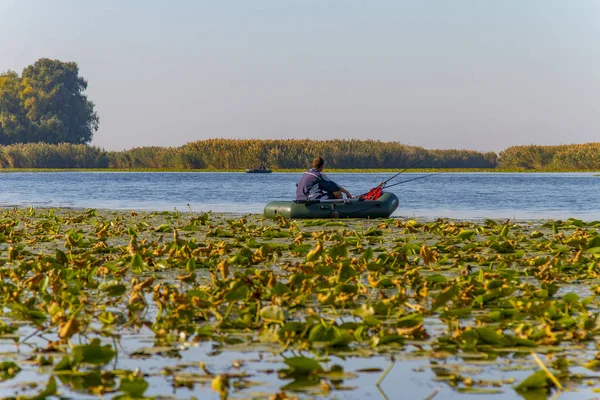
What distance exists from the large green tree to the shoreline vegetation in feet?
63.7

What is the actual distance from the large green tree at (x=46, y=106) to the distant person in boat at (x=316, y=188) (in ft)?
232

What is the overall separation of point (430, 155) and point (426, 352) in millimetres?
56726

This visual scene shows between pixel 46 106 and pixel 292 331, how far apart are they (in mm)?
86382

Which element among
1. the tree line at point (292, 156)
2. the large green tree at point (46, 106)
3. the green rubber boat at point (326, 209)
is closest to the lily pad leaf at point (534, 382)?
the green rubber boat at point (326, 209)

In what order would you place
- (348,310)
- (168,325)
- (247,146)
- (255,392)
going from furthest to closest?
(247,146) → (348,310) → (168,325) → (255,392)

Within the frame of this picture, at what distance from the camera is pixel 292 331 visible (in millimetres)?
5090

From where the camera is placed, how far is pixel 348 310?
6.35 meters

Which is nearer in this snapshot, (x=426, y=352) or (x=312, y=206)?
(x=426, y=352)

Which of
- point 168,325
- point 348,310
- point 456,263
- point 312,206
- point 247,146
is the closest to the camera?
point 168,325

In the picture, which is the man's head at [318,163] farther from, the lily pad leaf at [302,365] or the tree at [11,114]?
the tree at [11,114]

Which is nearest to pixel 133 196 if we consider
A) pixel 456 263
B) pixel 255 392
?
pixel 456 263

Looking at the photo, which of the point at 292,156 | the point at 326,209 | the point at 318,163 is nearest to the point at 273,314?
the point at 318,163

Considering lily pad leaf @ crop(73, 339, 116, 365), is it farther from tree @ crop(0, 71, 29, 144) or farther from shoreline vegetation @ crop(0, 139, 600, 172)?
tree @ crop(0, 71, 29, 144)

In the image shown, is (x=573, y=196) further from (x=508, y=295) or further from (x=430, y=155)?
(x=430, y=155)
